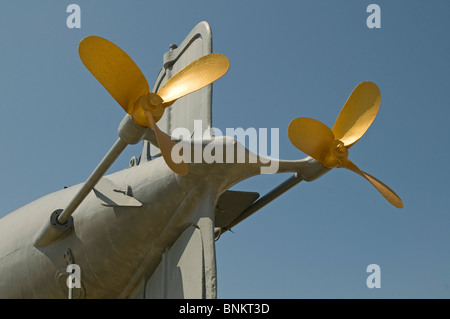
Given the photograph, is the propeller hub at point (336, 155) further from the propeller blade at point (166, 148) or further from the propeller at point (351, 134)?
the propeller blade at point (166, 148)

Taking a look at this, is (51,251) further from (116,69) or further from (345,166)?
(345,166)

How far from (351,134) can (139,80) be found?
386 cm

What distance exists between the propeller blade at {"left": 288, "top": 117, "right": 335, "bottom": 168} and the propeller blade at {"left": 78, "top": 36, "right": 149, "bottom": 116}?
8.38 feet

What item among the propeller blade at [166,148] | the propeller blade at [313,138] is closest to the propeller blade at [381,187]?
the propeller blade at [313,138]

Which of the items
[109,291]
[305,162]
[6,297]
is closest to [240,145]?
[305,162]

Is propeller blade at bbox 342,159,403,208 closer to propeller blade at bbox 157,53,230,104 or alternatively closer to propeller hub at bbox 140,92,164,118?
propeller blade at bbox 157,53,230,104

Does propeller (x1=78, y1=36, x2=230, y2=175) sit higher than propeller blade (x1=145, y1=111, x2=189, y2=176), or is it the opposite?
propeller (x1=78, y1=36, x2=230, y2=175)

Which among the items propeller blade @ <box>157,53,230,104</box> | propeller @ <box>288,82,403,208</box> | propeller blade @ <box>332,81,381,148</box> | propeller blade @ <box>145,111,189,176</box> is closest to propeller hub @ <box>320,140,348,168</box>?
propeller @ <box>288,82,403,208</box>

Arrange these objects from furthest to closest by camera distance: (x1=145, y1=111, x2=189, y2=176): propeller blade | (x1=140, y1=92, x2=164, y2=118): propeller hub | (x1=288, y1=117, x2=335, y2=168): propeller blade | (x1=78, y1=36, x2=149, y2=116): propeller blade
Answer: (x1=288, y1=117, x2=335, y2=168): propeller blade < (x1=140, y1=92, x2=164, y2=118): propeller hub < (x1=145, y1=111, x2=189, y2=176): propeller blade < (x1=78, y1=36, x2=149, y2=116): propeller blade

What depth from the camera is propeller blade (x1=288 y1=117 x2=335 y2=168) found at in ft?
31.7

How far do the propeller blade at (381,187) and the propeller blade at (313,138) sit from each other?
0.32 meters

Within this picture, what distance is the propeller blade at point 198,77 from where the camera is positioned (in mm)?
8602

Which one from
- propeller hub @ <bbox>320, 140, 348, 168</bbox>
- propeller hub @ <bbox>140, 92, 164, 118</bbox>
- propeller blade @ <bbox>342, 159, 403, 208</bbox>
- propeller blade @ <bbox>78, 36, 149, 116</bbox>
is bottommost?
propeller blade @ <bbox>342, 159, 403, 208</bbox>

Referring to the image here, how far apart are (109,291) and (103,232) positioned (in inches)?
42.8
